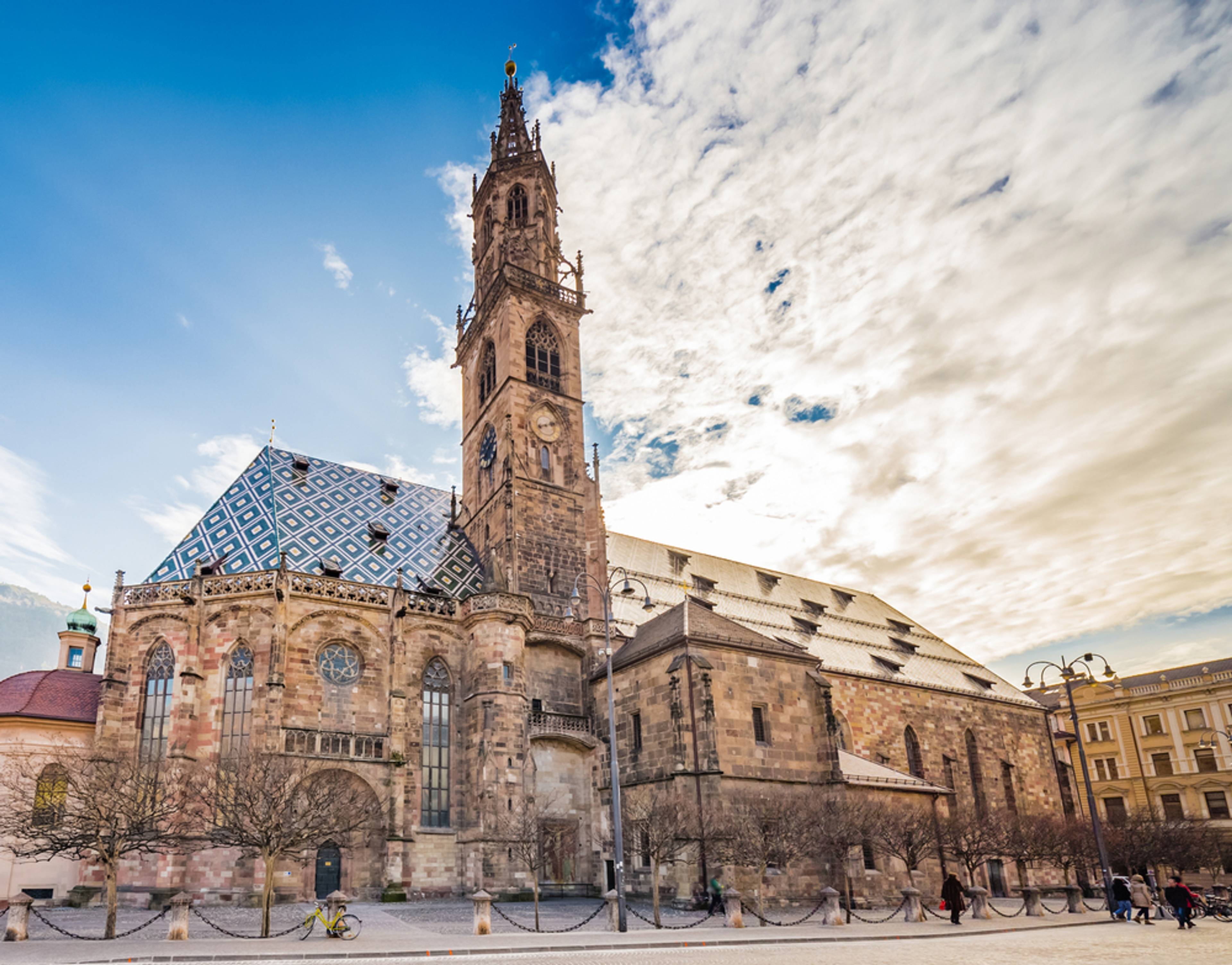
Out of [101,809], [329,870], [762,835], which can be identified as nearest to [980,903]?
[762,835]

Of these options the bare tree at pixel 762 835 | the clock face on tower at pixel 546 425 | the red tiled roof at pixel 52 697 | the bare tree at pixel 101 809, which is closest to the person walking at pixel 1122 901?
the bare tree at pixel 762 835

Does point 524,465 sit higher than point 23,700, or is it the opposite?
point 524,465

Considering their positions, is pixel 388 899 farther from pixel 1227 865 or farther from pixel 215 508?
pixel 1227 865

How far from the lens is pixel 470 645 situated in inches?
1323

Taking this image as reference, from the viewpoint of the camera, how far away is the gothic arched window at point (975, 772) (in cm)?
4250

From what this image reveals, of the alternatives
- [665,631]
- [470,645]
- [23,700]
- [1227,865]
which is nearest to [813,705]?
[665,631]

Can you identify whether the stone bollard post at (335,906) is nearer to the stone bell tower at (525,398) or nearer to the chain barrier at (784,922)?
the chain barrier at (784,922)

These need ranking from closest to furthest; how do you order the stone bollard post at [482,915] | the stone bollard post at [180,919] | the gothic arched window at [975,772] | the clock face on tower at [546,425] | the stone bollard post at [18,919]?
the stone bollard post at [18,919] < the stone bollard post at [180,919] < the stone bollard post at [482,915] < the clock face on tower at [546,425] < the gothic arched window at [975,772]

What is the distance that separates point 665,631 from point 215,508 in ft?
65.0

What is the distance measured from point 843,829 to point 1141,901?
28.3ft

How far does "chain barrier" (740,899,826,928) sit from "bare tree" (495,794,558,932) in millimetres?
6363

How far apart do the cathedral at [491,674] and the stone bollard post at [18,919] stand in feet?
28.2

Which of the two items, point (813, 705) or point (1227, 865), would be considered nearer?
point (813, 705)

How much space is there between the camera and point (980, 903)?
2570 centimetres
